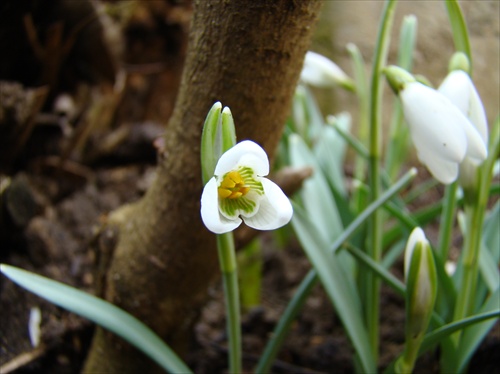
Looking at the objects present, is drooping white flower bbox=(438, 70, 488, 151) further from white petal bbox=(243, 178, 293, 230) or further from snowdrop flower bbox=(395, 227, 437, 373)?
white petal bbox=(243, 178, 293, 230)

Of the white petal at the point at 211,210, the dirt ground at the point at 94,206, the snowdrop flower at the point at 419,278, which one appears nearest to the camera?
the white petal at the point at 211,210

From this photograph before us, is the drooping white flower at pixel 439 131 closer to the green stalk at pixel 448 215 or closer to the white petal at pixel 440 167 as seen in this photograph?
the white petal at pixel 440 167

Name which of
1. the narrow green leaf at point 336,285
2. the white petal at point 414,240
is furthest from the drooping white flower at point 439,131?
the narrow green leaf at point 336,285

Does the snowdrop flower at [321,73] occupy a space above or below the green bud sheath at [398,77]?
above

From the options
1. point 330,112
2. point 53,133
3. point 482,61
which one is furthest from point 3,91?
point 482,61

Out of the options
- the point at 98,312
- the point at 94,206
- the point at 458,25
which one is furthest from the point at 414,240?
the point at 94,206

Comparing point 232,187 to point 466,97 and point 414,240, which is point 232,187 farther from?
point 466,97
